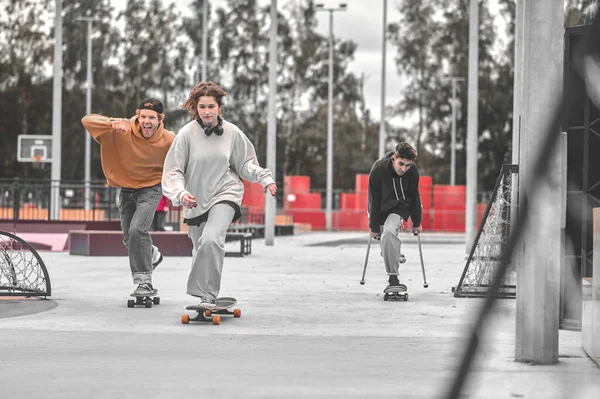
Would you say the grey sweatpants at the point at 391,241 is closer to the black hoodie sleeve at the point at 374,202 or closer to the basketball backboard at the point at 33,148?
the black hoodie sleeve at the point at 374,202

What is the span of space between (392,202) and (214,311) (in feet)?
9.32

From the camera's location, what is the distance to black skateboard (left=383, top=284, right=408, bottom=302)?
10469 mm

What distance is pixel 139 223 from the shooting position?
9281 mm

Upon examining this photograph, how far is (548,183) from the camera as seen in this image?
133cm

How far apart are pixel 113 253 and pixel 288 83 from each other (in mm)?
48076

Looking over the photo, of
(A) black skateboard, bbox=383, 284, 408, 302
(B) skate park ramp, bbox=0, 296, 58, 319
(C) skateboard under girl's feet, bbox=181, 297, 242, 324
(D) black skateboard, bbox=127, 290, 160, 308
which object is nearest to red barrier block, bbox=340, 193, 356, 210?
(A) black skateboard, bbox=383, 284, 408, 302

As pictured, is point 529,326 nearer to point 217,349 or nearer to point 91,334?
point 217,349

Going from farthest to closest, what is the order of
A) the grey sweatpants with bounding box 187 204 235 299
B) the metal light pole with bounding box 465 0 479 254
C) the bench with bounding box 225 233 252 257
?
the metal light pole with bounding box 465 0 479 254 < the bench with bounding box 225 233 252 257 < the grey sweatpants with bounding box 187 204 235 299

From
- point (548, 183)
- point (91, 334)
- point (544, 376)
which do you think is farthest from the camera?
point (91, 334)

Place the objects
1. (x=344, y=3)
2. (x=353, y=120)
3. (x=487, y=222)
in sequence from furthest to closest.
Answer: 1. (x=353, y=120)
2. (x=344, y=3)
3. (x=487, y=222)

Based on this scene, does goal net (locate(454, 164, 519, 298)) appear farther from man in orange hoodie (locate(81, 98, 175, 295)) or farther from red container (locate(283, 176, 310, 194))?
red container (locate(283, 176, 310, 194))

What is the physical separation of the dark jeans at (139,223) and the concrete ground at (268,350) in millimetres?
373

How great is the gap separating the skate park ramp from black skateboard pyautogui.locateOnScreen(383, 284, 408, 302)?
306 cm

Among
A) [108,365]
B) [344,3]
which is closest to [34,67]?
[344,3]
